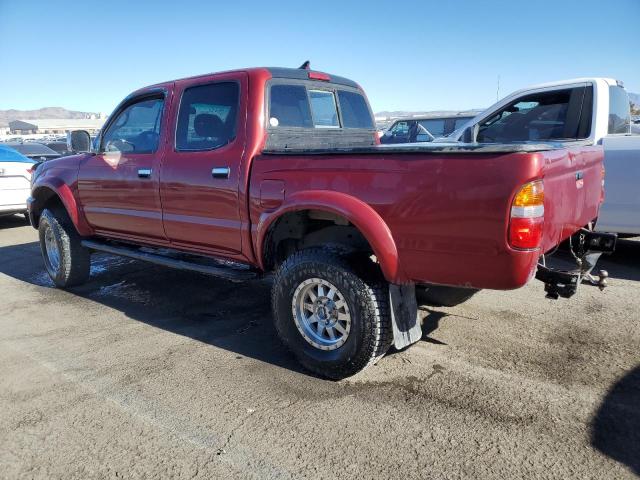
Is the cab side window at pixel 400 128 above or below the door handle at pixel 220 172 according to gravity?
above

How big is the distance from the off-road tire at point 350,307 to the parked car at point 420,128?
34.6ft

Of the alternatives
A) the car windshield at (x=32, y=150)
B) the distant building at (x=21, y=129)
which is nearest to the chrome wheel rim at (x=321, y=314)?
the car windshield at (x=32, y=150)

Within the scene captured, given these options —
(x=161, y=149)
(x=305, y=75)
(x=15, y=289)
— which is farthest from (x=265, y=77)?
(x=15, y=289)

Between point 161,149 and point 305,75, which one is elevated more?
point 305,75

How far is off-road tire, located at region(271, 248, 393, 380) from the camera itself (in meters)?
3.06

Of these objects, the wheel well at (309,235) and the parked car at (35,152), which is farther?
the parked car at (35,152)

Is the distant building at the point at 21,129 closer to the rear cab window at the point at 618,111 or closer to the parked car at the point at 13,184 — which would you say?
the parked car at the point at 13,184

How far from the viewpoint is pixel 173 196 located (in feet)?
13.7

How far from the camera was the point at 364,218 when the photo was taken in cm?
295

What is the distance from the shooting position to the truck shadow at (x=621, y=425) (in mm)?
2395

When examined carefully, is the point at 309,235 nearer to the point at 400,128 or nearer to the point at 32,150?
the point at 32,150

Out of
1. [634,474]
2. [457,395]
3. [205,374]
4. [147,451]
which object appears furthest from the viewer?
[205,374]

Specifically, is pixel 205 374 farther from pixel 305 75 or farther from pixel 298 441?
pixel 305 75

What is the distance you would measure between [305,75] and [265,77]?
54 centimetres
